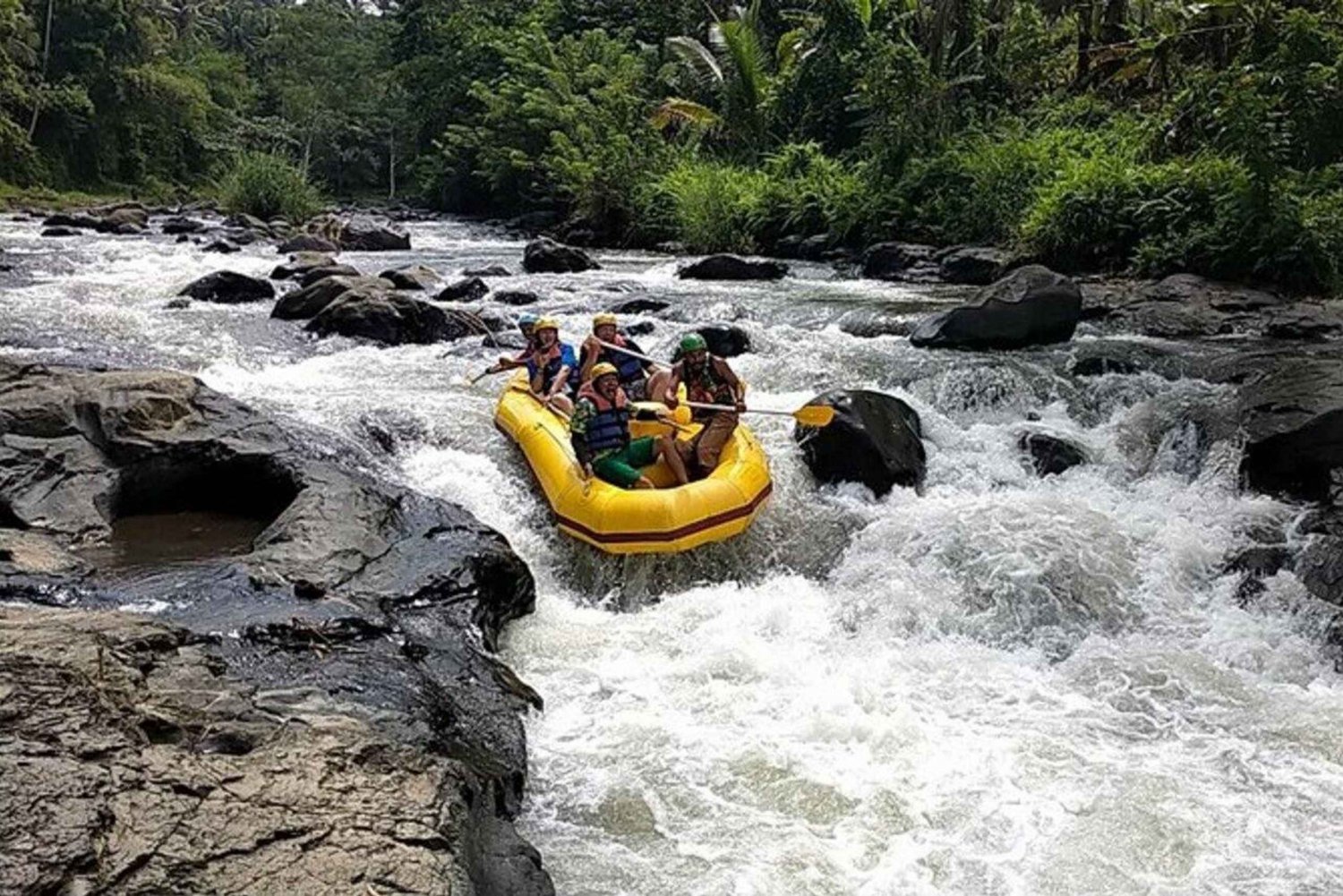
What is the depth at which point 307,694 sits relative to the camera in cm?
353

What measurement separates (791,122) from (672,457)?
48.7ft

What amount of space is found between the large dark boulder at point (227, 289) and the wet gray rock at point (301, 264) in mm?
1695

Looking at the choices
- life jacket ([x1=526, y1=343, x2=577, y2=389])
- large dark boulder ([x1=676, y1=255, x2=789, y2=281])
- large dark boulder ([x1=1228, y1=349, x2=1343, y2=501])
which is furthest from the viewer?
large dark boulder ([x1=676, y1=255, x2=789, y2=281])

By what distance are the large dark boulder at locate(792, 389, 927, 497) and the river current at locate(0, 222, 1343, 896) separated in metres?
0.13

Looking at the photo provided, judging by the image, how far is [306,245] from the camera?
1658 centimetres

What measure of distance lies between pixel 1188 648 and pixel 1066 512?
122cm

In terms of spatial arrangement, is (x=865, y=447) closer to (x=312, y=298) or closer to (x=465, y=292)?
(x=312, y=298)

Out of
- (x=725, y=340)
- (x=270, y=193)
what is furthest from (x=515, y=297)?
(x=270, y=193)

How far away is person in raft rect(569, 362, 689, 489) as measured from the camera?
20.8 feet

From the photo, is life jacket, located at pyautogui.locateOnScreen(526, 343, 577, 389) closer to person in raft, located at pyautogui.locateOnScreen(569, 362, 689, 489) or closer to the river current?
the river current

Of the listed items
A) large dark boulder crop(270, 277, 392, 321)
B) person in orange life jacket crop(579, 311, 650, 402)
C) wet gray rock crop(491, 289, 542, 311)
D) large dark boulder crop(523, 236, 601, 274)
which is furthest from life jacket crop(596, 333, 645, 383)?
large dark boulder crop(523, 236, 601, 274)

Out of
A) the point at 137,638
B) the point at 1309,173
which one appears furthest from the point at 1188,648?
the point at 1309,173

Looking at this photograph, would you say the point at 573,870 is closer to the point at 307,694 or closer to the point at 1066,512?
the point at 307,694

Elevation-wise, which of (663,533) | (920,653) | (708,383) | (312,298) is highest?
(708,383)
